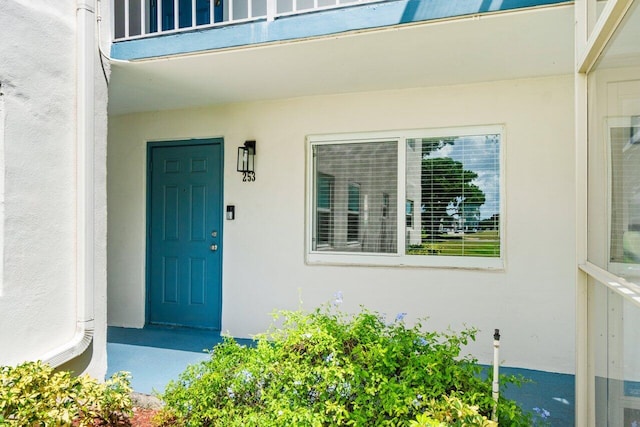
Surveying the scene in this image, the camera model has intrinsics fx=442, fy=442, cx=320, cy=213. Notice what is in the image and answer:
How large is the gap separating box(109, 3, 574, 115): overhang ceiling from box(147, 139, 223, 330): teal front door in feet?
2.57

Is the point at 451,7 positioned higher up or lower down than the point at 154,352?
higher up

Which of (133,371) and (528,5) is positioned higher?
(528,5)

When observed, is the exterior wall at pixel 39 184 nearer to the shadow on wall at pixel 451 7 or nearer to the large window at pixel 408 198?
the large window at pixel 408 198

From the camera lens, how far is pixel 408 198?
180 inches

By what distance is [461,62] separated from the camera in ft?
12.3

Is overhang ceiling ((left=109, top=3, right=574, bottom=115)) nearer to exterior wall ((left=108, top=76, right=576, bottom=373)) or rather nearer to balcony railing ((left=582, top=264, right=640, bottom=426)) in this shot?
exterior wall ((left=108, top=76, right=576, bottom=373))

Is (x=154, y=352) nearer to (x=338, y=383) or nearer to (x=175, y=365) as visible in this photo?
(x=175, y=365)

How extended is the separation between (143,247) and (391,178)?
3.18 m

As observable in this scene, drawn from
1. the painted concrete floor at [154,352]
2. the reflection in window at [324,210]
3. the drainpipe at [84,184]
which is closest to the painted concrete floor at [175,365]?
the painted concrete floor at [154,352]

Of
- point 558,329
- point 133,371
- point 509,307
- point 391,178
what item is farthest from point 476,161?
point 133,371

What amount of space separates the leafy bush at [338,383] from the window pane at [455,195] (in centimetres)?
200

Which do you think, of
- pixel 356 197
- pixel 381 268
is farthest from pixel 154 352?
pixel 356 197

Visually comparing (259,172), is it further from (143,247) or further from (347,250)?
(143,247)

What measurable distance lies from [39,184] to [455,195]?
3578mm
